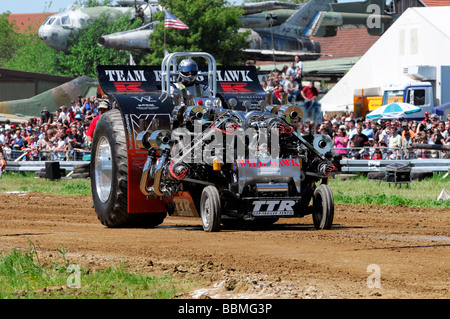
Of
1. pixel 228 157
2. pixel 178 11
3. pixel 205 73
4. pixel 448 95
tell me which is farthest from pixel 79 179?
pixel 178 11

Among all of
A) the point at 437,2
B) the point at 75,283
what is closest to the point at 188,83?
the point at 75,283

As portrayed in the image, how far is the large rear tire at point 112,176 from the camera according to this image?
11.5 m

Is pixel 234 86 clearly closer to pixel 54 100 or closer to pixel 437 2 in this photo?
pixel 54 100

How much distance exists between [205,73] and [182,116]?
1423 mm

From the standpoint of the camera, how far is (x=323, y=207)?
10.6 meters

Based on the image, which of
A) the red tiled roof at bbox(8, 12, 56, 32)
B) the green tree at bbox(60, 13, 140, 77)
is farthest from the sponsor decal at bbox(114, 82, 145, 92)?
the red tiled roof at bbox(8, 12, 56, 32)

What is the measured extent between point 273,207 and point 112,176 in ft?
8.28

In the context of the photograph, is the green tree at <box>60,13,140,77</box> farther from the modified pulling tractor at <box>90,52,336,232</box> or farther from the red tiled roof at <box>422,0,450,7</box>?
the modified pulling tractor at <box>90,52,336,232</box>

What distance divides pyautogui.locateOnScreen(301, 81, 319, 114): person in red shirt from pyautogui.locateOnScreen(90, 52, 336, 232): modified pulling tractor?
14.2 meters

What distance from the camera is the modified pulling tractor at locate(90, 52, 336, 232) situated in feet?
34.4

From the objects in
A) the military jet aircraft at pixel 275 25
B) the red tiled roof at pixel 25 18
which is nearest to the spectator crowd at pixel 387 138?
the military jet aircraft at pixel 275 25

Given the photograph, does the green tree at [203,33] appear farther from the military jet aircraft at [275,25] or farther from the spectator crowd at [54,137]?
the spectator crowd at [54,137]
